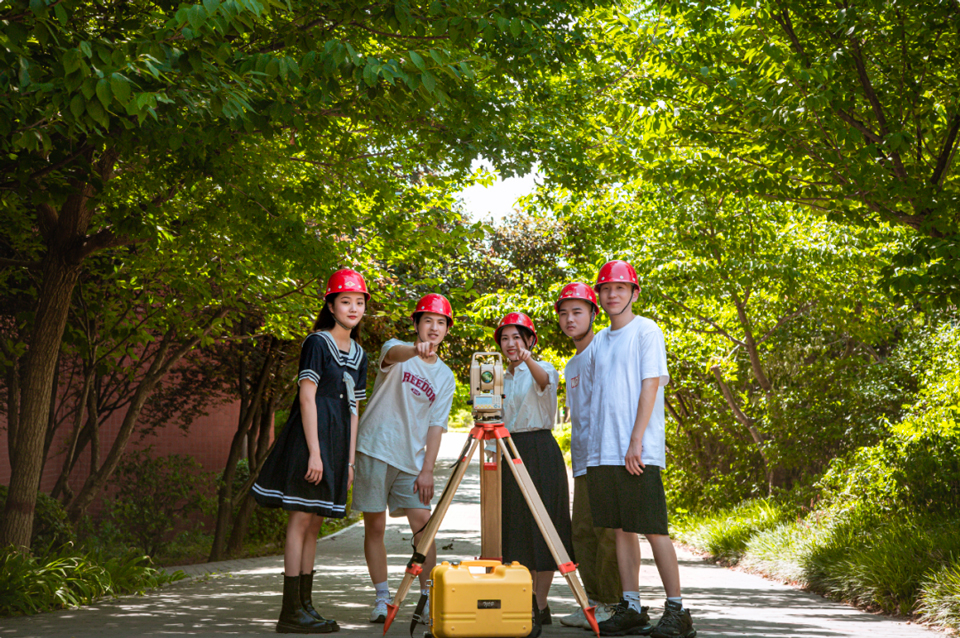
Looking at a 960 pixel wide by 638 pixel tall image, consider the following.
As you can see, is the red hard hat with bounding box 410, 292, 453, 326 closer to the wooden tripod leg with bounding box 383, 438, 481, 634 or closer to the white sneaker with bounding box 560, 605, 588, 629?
the wooden tripod leg with bounding box 383, 438, 481, 634

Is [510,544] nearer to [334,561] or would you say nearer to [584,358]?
[584,358]

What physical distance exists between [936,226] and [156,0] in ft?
19.8

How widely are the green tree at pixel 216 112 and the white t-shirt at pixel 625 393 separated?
186 cm

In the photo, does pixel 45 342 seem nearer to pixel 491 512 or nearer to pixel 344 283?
pixel 344 283

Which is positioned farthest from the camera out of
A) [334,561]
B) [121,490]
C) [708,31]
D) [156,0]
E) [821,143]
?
[121,490]

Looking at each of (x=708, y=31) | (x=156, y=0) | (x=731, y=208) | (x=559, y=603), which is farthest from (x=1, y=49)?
(x=731, y=208)

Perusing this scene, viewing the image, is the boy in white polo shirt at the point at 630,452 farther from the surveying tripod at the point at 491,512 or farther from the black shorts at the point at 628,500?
the surveying tripod at the point at 491,512

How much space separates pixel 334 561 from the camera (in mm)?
9922

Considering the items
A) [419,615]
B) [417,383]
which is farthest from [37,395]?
[419,615]

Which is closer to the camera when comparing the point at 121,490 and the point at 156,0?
the point at 156,0

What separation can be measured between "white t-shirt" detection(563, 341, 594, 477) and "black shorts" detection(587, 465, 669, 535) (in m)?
0.19

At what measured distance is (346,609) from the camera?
588cm

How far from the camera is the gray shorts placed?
5.11m

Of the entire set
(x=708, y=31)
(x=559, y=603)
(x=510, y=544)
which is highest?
(x=708, y=31)
